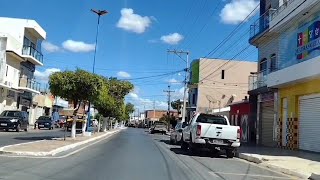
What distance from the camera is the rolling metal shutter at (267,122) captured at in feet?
112

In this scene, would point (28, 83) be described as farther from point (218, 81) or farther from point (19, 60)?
point (218, 81)

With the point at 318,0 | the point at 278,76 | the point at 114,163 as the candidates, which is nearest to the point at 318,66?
the point at 318,0

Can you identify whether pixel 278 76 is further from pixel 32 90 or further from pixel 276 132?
pixel 32 90

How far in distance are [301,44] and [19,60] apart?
37.6m

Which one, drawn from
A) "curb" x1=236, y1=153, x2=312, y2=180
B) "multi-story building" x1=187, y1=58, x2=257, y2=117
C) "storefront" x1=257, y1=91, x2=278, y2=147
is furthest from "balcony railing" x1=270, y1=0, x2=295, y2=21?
"multi-story building" x1=187, y1=58, x2=257, y2=117

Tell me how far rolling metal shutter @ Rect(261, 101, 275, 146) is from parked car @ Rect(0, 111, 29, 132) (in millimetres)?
20078

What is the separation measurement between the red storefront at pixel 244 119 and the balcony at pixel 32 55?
1038 inches

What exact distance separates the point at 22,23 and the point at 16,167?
48111 mm

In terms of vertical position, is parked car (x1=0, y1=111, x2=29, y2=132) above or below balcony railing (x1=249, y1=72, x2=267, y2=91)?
below

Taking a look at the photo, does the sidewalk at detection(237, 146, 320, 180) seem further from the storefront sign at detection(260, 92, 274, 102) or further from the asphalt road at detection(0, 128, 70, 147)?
the asphalt road at detection(0, 128, 70, 147)

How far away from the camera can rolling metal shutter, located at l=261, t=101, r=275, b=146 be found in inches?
1340

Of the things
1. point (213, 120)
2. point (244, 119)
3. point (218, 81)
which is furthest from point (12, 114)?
point (218, 81)

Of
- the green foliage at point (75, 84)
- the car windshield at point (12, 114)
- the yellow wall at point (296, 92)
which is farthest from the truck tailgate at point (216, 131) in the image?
the car windshield at point (12, 114)

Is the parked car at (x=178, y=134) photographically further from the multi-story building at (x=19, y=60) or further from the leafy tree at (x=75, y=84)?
the multi-story building at (x=19, y=60)
